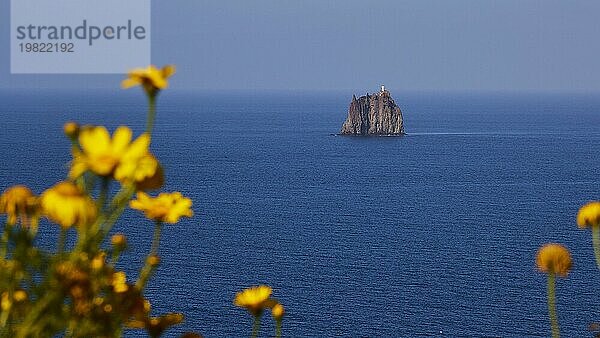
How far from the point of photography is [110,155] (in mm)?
2033

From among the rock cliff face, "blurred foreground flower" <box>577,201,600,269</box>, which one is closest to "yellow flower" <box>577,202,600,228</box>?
"blurred foreground flower" <box>577,201,600,269</box>

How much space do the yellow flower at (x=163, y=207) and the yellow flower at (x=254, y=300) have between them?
0.39 meters

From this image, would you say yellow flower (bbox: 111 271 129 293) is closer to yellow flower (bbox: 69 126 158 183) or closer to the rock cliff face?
yellow flower (bbox: 69 126 158 183)

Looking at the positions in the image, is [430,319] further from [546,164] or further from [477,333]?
[546,164]

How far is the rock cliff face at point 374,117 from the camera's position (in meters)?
165

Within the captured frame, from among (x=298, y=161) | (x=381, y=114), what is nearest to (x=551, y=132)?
(x=381, y=114)

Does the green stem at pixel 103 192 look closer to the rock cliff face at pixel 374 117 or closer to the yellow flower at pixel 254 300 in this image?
the yellow flower at pixel 254 300

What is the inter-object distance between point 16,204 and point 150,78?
0.44 m

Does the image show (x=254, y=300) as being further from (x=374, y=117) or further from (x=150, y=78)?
(x=374, y=117)

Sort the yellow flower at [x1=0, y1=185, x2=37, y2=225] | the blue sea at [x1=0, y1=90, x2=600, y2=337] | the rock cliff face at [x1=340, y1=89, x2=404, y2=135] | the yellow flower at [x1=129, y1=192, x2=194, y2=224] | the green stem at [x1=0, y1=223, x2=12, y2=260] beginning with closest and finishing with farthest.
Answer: the green stem at [x1=0, y1=223, x2=12, y2=260] < the yellow flower at [x1=0, y1=185, x2=37, y2=225] < the yellow flower at [x1=129, y1=192, x2=194, y2=224] < the blue sea at [x1=0, y1=90, x2=600, y2=337] < the rock cliff face at [x1=340, y1=89, x2=404, y2=135]

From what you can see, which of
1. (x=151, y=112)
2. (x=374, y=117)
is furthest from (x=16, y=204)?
(x=374, y=117)

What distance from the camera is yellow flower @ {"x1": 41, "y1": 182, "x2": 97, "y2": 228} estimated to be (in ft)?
6.38

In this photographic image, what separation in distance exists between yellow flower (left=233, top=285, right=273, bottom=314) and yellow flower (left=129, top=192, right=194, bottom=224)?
386 mm

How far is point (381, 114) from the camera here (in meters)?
167
